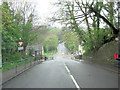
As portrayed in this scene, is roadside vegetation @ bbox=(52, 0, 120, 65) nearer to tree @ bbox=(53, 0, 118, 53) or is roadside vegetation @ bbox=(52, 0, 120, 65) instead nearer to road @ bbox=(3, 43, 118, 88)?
tree @ bbox=(53, 0, 118, 53)

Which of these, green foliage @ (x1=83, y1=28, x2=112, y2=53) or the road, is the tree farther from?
the road

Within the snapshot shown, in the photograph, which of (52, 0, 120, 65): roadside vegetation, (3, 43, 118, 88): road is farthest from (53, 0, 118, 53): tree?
(3, 43, 118, 88): road

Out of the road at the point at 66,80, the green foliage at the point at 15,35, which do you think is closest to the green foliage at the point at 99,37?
the road at the point at 66,80

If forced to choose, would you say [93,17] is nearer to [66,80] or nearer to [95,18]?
[95,18]

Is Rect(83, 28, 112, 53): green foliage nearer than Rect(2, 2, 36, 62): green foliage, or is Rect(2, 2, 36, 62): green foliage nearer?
Rect(2, 2, 36, 62): green foliage


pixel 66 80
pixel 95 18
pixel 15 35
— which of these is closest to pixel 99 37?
pixel 95 18

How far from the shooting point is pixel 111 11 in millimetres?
18156

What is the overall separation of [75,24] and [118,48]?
8.27 m

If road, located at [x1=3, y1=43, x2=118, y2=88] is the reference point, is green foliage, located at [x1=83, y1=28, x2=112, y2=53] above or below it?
above

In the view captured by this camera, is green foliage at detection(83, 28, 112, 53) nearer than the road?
No

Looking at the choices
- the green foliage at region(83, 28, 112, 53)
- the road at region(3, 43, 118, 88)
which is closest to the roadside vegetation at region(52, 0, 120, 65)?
the green foliage at region(83, 28, 112, 53)

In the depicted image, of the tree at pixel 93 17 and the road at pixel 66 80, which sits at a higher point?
the tree at pixel 93 17

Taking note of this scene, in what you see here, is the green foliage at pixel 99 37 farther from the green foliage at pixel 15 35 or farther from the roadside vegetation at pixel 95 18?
the green foliage at pixel 15 35

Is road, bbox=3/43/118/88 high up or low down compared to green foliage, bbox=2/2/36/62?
down
